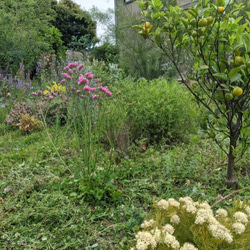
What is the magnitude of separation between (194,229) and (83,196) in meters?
1.21

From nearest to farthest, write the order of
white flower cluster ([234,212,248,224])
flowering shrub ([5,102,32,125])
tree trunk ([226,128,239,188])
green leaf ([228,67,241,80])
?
white flower cluster ([234,212,248,224]), green leaf ([228,67,241,80]), tree trunk ([226,128,239,188]), flowering shrub ([5,102,32,125])

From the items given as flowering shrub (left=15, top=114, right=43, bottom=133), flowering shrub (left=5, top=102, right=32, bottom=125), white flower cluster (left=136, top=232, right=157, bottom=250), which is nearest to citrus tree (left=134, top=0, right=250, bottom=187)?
white flower cluster (left=136, top=232, right=157, bottom=250)

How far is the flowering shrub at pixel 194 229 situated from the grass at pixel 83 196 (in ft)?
A: 0.71

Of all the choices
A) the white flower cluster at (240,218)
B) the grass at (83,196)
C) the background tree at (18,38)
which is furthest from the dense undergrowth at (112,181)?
the background tree at (18,38)

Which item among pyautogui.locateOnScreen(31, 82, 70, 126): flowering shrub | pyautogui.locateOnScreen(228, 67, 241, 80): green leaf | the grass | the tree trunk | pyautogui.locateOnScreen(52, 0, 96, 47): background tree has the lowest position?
the grass

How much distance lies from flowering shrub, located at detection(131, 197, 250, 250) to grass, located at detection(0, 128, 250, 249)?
215 millimetres

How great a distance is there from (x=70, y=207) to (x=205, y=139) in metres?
2.21

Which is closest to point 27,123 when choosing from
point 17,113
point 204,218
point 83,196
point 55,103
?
point 17,113

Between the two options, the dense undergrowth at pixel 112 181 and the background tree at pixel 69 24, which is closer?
the dense undergrowth at pixel 112 181

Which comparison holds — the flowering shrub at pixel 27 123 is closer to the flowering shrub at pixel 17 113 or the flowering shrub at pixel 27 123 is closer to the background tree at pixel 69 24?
the flowering shrub at pixel 17 113

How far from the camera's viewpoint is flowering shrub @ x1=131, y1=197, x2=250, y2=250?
800 mm

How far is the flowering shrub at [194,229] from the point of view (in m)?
0.80

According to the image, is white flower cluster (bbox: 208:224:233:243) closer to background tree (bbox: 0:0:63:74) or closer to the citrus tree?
the citrus tree

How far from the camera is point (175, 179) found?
2.24 metres
